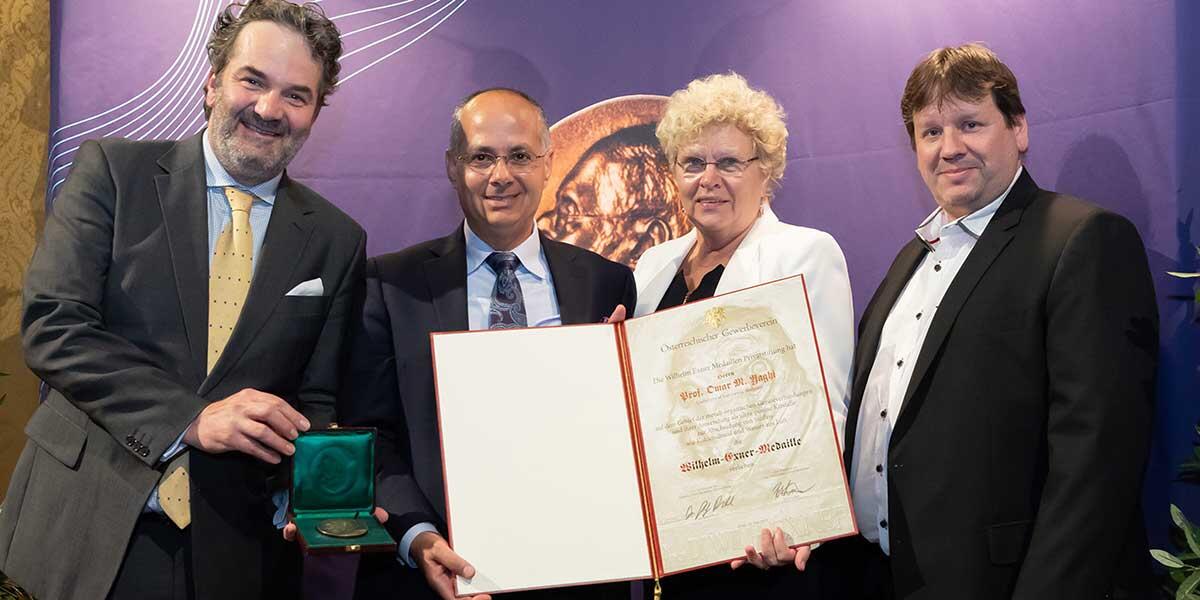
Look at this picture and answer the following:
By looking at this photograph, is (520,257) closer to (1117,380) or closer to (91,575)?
(91,575)

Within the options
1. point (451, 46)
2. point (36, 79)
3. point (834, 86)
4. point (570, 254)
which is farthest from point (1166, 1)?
point (36, 79)

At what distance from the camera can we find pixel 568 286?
270cm

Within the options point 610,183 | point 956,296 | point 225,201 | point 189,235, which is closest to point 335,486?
point 189,235

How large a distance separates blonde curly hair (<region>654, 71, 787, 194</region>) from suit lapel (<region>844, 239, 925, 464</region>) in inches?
19.4

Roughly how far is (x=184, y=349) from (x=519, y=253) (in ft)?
2.89

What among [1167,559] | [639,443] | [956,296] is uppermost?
[956,296]

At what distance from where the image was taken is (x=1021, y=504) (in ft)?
7.70

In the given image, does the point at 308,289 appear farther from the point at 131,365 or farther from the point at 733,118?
the point at 733,118

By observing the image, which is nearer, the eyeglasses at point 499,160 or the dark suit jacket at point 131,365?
the dark suit jacket at point 131,365

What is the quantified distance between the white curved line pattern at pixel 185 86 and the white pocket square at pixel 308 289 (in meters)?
1.45

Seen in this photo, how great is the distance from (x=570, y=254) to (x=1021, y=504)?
4.27 feet

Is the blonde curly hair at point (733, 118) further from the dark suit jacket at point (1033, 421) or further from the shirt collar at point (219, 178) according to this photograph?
the shirt collar at point (219, 178)
